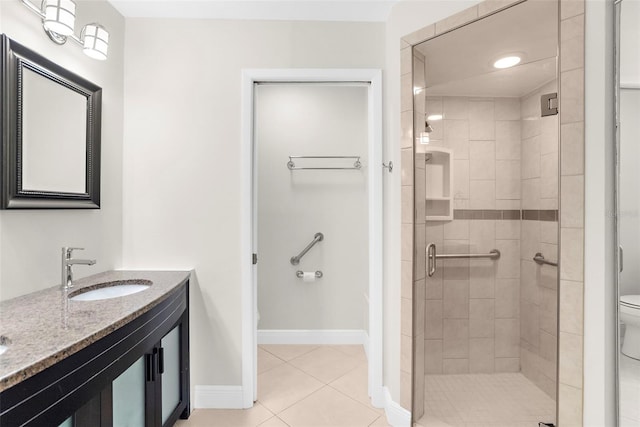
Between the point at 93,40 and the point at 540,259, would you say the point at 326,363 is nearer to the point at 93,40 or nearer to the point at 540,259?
the point at 540,259

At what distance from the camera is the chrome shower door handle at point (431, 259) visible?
1.79 meters

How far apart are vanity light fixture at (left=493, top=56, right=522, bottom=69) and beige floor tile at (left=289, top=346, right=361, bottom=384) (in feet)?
7.41

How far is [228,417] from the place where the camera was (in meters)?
1.78

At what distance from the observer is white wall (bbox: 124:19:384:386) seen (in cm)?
186

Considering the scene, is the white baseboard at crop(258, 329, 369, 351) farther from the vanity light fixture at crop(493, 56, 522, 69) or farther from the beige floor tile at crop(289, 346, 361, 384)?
the vanity light fixture at crop(493, 56, 522, 69)

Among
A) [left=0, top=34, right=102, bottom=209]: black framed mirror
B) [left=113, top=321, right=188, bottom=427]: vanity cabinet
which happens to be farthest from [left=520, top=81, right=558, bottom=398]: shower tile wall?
[left=0, top=34, right=102, bottom=209]: black framed mirror

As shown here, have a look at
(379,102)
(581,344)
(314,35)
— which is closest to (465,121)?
(379,102)

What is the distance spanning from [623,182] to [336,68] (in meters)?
1.52

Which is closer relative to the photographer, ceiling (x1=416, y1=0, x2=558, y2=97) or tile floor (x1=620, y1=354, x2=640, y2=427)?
tile floor (x1=620, y1=354, x2=640, y2=427)

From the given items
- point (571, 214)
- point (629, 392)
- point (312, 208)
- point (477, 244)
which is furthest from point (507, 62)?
point (312, 208)

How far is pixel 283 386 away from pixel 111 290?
4.19ft

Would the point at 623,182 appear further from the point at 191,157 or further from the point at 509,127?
→ the point at 191,157

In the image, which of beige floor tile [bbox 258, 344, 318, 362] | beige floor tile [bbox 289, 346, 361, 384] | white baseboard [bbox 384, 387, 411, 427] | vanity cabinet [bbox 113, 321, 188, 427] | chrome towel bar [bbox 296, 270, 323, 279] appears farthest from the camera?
chrome towel bar [bbox 296, 270, 323, 279]

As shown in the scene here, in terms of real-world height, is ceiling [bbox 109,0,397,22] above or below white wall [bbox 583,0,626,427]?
above
